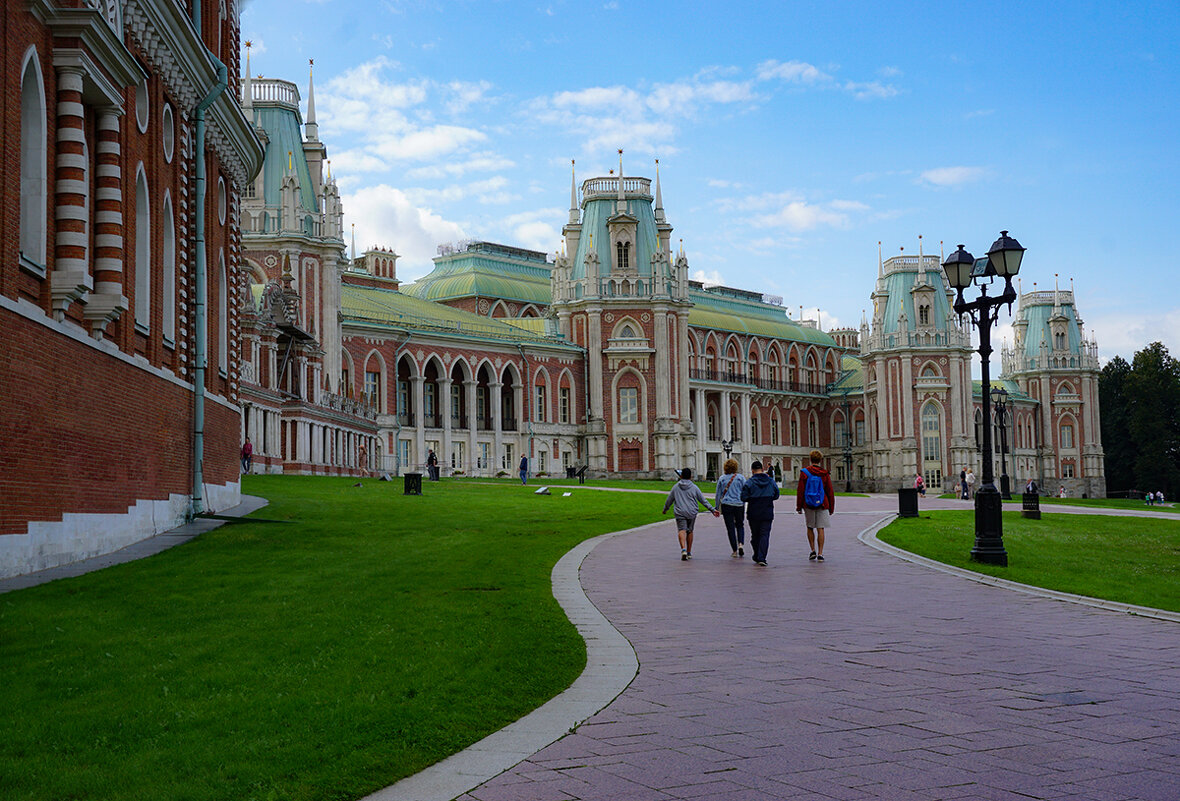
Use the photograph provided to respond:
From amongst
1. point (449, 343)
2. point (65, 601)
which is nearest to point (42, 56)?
point (65, 601)

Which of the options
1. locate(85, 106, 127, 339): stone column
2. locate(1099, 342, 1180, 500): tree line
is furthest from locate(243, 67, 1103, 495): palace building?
locate(85, 106, 127, 339): stone column

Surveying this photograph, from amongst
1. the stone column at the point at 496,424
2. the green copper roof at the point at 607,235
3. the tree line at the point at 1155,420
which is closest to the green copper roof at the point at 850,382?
the tree line at the point at 1155,420

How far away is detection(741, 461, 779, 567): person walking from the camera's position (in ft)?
59.2

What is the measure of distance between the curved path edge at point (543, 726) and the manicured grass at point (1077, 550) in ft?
22.9

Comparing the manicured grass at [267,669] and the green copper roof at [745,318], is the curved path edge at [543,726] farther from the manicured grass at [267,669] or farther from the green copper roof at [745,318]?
the green copper roof at [745,318]

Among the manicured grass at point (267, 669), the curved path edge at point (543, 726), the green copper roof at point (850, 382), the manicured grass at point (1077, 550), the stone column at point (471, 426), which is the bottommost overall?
the manicured grass at point (1077, 550)

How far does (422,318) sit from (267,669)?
64.7 m

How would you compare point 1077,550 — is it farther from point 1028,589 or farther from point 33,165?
point 33,165

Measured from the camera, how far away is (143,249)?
1973 centimetres

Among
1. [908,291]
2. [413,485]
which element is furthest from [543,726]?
[908,291]

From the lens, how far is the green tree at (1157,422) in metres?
A: 95.9

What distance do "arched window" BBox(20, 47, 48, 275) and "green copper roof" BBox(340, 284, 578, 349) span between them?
50678 millimetres

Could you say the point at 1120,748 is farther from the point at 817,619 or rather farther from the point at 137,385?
the point at 137,385

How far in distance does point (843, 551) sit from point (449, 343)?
177 ft
